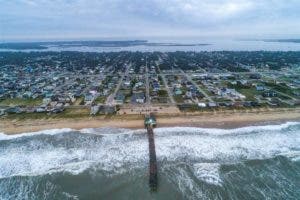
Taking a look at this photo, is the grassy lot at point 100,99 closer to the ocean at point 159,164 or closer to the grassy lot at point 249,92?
the ocean at point 159,164

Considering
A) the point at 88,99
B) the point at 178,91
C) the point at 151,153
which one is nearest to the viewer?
the point at 151,153

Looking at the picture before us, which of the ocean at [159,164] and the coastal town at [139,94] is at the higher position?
the coastal town at [139,94]

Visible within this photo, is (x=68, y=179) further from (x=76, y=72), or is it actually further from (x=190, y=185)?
(x=76, y=72)

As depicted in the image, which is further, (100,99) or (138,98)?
(100,99)

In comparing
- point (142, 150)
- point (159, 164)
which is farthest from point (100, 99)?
point (159, 164)

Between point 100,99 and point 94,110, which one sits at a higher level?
point 100,99

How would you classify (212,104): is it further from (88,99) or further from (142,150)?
(88,99)

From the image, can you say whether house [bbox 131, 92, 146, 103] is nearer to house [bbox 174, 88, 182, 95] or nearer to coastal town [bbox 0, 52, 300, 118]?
coastal town [bbox 0, 52, 300, 118]

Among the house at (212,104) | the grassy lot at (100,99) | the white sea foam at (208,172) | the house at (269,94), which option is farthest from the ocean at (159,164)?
the house at (269,94)
